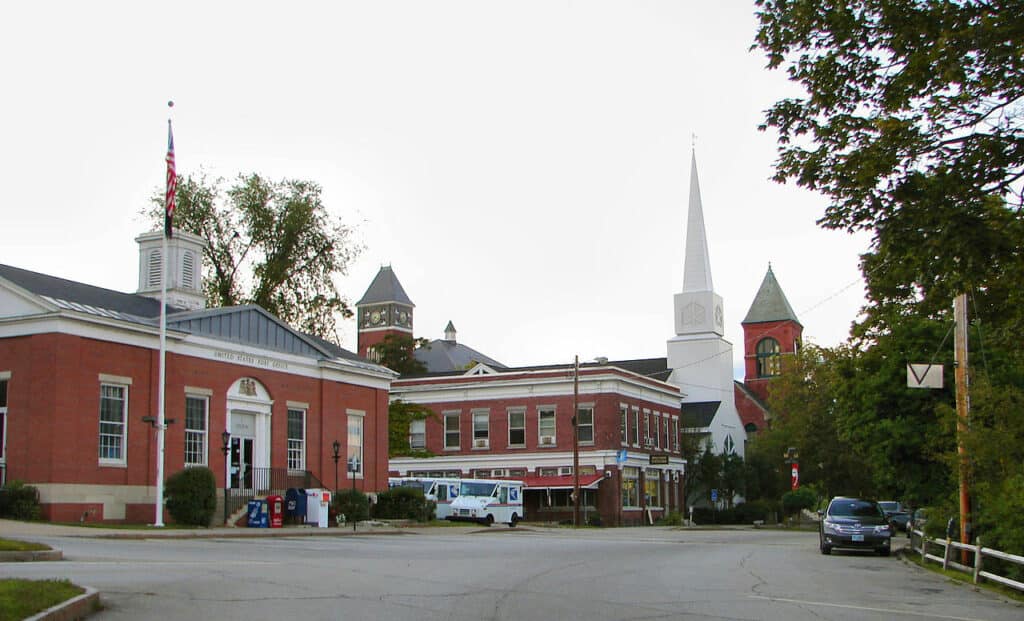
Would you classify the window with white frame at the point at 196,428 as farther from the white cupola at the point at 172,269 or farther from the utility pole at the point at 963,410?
the utility pole at the point at 963,410

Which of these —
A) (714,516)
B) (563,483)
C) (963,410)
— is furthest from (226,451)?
(714,516)

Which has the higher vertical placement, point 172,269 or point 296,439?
point 172,269

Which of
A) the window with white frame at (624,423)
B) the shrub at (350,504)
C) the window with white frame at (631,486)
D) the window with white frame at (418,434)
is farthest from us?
the window with white frame at (418,434)

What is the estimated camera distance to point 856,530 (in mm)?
28906

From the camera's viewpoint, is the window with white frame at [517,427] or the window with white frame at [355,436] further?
the window with white frame at [517,427]

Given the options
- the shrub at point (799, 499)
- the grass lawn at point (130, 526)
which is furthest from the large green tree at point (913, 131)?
the shrub at point (799, 499)

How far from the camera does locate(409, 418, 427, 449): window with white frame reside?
70250 mm

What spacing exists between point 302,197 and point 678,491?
30.4 m

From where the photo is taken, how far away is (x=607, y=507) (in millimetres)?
64312

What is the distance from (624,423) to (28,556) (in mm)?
49644

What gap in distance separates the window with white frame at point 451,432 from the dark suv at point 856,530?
41.0m

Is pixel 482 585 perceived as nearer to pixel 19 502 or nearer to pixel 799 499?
pixel 19 502

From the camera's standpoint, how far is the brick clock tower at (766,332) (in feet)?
361

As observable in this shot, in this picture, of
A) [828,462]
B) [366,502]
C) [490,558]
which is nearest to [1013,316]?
[490,558]
